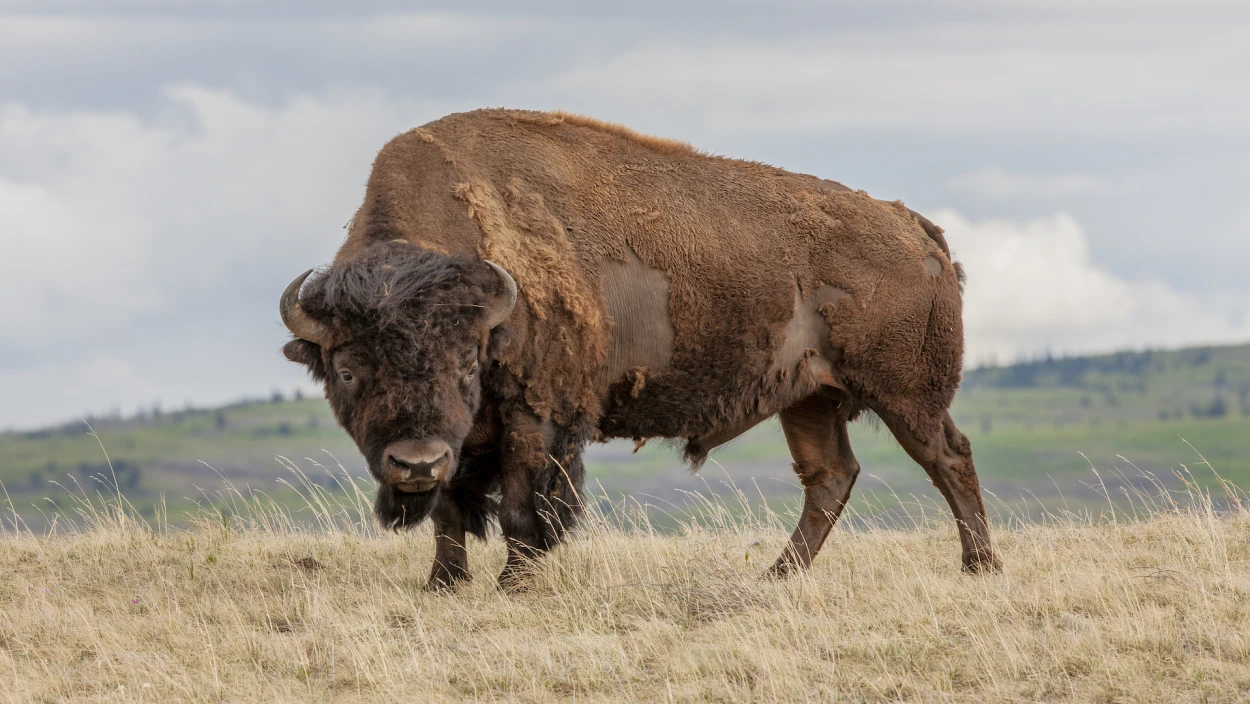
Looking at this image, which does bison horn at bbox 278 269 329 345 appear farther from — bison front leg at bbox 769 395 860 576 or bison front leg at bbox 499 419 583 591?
bison front leg at bbox 769 395 860 576

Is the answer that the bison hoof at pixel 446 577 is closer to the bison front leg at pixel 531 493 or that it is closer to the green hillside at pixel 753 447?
the bison front leg at pixel 531 493

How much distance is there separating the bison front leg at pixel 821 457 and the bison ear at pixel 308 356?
3.74m

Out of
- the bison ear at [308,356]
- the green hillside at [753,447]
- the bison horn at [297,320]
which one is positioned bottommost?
the green hillside at [753,447]

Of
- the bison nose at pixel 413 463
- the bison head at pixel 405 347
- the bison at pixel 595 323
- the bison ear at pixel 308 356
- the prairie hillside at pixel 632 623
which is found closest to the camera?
the prairie hillside at pixel 632 623

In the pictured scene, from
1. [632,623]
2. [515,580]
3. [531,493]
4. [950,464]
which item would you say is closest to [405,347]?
[531,493]

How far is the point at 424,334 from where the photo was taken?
23.6ft

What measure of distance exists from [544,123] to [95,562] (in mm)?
4716

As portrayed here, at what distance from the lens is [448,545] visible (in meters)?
8.37

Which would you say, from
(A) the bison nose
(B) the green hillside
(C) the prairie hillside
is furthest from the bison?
(B) the green hillside

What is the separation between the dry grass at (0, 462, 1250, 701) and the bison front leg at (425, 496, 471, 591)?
8.1 inches

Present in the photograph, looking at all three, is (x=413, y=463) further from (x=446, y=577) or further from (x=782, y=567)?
(x=782, y=567)

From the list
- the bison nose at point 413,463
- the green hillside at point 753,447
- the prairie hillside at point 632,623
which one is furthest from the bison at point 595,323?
the green hillside at point 753,447

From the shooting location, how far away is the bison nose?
7.03 metres

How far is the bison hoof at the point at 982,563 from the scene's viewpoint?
8734 millimetres
